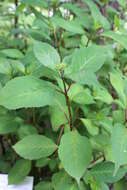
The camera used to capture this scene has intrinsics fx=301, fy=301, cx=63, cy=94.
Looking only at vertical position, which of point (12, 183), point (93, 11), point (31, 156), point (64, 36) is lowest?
point (12, 183)

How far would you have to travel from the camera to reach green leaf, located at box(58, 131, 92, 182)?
0.57 meters

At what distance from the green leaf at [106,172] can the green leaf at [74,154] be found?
0.30 feet

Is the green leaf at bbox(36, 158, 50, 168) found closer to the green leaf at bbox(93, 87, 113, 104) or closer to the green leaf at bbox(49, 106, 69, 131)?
the green leaf at bbox(49, 106, 69, 131)

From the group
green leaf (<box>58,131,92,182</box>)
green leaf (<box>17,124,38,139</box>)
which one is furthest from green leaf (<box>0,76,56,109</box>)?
green leaf (<box>17,124,38,139</box>)

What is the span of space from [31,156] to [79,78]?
8.4 inches

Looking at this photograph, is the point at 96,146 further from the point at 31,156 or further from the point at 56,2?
the point at 56,2

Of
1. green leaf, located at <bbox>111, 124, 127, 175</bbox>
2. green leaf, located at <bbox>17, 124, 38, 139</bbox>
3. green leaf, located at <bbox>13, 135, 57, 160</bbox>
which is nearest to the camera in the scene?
green leaf, located at <bbox>111, 124, 127, 175</bbox>

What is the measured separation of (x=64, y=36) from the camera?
3.26ft

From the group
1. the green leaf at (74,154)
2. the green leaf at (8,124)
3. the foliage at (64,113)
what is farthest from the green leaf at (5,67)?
the green leaf at (74,154)

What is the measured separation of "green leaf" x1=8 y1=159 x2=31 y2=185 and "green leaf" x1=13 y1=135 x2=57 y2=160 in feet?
0.36

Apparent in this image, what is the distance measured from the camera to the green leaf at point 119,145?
1.70ft

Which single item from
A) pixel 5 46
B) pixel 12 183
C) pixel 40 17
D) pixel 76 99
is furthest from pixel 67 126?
pixel 5 46

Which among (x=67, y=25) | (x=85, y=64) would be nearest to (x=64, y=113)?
(x=85, y=64)

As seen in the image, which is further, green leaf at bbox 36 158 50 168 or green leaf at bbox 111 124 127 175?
green leaf at bbox 36 158 50 168
